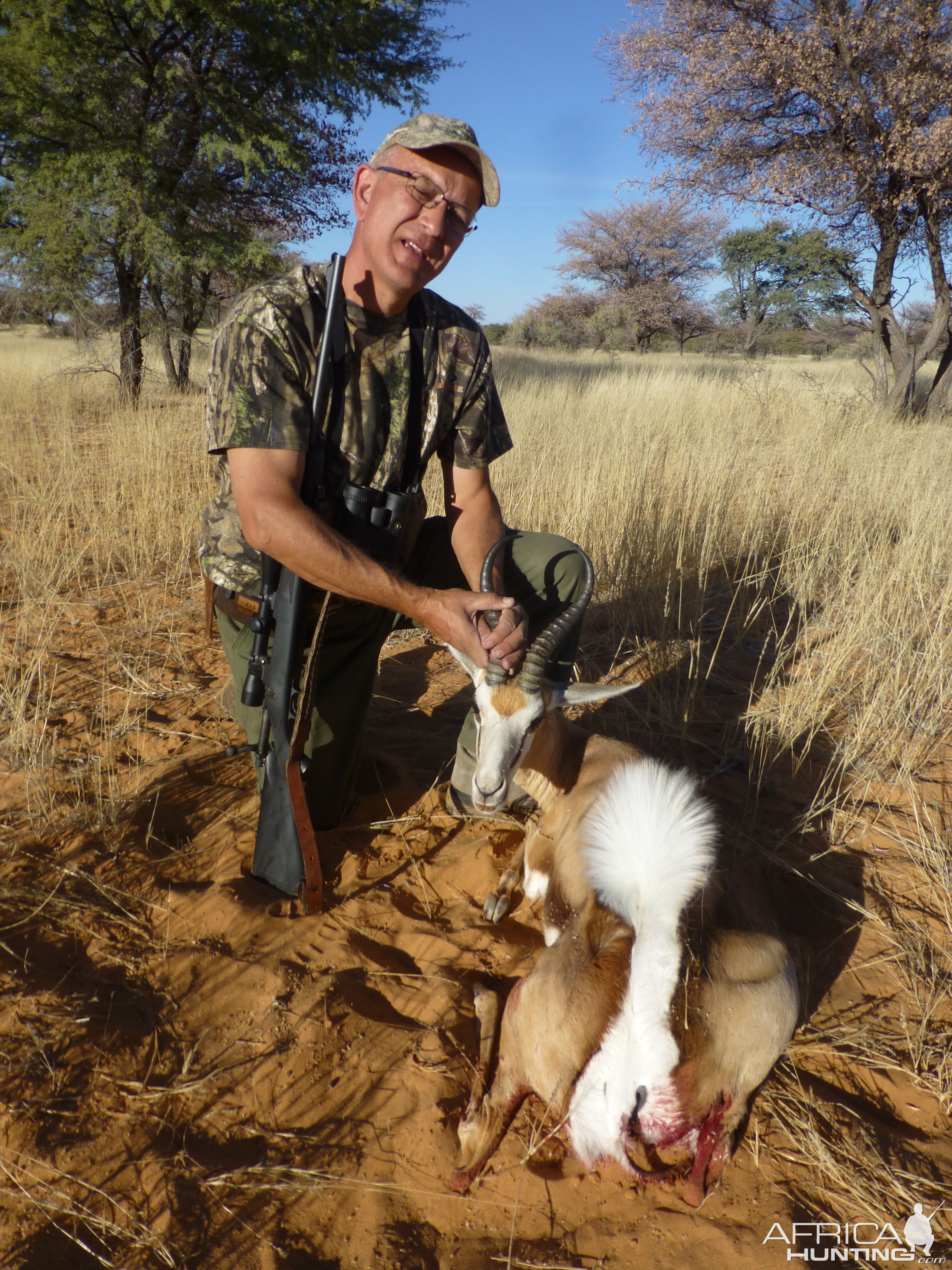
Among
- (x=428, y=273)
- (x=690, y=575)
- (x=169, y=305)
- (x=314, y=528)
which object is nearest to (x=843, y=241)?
(x=690, y=575)

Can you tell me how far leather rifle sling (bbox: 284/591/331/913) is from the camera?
2.69m

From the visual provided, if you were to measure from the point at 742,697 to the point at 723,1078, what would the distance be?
270 cm

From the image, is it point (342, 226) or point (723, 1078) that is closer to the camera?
point (723, 1078)

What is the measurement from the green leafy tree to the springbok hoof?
24.4 metres

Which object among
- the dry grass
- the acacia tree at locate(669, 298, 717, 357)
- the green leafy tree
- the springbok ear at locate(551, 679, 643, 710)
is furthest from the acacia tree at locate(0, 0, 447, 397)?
the acacia tree at locate(669, 298, 717, 357)

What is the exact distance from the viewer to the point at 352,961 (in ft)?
8.36

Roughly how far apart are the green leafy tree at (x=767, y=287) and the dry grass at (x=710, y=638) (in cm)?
1925

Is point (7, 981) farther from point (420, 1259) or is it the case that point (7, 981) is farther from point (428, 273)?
point (428, 273)

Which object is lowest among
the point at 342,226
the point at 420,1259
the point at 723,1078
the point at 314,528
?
the point at 420,1259

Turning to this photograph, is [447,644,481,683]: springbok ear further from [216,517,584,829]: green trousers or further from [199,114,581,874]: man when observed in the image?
[216,517,584,829]: green trousers

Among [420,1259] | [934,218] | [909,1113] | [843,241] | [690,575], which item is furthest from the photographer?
[843,241]

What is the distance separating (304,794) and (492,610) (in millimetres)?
1013

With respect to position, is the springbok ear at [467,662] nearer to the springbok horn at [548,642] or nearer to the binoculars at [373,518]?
the springbok horn at [548,642]

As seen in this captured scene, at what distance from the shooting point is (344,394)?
3.04 metres
